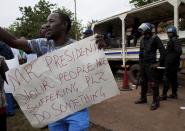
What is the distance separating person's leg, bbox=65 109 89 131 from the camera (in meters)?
2.69

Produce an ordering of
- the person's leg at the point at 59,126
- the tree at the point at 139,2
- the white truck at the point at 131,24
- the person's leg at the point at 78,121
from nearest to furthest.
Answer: the person's leg at the point at 78,121, the person's leg at the point at 59,126, the white truck at the point at 131,24, the tree at the point at 139,2

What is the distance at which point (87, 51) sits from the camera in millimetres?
2855

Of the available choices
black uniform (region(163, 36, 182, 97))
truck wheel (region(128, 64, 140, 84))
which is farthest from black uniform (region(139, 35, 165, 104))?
truck wheel (region(128, 64, 140, 84))

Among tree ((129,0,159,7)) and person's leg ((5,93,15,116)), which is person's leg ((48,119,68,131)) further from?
tree ((129,0,159,7))

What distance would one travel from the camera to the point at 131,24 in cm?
1280

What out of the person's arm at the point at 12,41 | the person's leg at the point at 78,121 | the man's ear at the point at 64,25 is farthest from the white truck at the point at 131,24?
the person's arm at the point at 12,41

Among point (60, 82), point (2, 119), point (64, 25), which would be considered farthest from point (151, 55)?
point (60, 82)

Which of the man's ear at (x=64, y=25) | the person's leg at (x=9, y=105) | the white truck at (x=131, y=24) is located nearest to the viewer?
the man's ear at (x=64, y=25)

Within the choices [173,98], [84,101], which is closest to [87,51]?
[84,101]

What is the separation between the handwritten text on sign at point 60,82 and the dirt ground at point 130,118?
9.10ft

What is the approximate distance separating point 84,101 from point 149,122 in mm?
3216

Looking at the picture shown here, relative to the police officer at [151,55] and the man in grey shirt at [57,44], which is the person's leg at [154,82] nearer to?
the police officer at [151,55]

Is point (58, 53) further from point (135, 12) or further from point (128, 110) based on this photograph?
point (135, 12)

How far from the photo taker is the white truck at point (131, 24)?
398 inches
